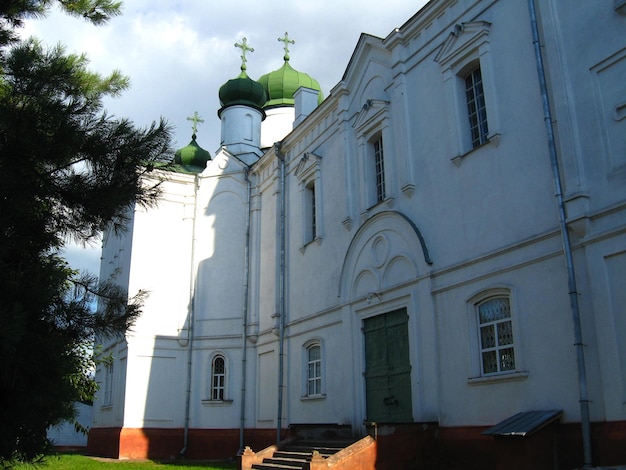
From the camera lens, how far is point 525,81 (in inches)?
441

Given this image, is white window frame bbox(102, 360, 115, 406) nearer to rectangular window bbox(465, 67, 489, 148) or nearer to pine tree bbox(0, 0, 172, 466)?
rectangular window bbox(465, 67, 489, 148)

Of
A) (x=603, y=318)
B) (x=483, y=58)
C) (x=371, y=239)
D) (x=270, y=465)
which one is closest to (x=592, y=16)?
(x=483, y=58)

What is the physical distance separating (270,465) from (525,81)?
908cm

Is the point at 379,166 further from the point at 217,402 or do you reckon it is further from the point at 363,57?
the point at 217,402

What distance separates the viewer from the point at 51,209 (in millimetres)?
6258

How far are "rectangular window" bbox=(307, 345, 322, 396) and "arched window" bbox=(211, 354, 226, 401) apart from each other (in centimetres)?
455

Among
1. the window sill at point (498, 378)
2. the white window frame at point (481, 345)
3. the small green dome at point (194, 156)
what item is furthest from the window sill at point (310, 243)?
the small green dome at point (194, 156)

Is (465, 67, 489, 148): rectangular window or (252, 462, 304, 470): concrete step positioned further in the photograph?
(252, 462, 304, 470): concrete step

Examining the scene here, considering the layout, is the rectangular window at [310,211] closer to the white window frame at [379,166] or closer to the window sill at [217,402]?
the white window frame at [379,166]

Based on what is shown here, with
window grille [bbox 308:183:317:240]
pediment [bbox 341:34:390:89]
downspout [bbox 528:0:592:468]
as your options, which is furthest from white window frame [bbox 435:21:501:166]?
window grille [bbox 308:183:317:240]

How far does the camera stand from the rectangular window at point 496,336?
36.0ft

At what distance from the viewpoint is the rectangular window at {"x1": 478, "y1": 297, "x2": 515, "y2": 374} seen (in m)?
11.0

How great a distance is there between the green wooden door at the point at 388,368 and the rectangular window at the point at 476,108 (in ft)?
12.3

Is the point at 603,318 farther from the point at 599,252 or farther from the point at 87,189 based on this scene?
the point at 87,189
